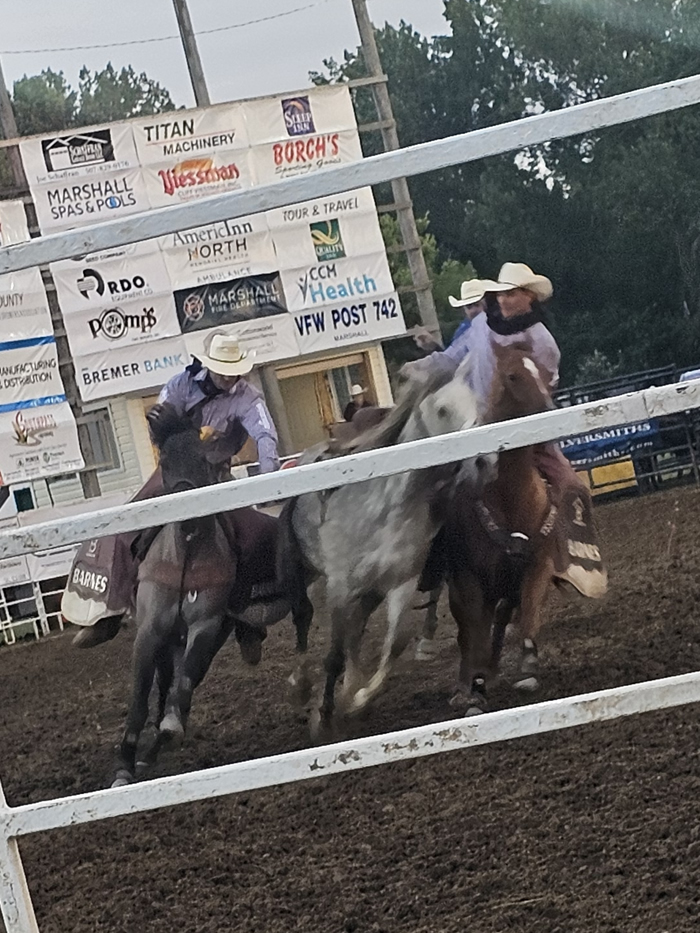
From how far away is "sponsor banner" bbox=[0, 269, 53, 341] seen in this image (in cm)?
218

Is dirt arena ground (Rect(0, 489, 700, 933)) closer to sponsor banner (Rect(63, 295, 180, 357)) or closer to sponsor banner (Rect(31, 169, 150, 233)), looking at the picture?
sponsor banner (Rect(63, 295, 180, 357))

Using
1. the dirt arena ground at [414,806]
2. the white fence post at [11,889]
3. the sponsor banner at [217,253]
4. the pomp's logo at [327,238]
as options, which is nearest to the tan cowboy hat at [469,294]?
the pomp's logo at [327,238]

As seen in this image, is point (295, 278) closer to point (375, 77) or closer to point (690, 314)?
point (375, 77)

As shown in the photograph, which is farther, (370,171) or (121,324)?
(121,324)

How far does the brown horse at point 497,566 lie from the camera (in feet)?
7.23

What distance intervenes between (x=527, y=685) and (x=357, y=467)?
0.55 metres

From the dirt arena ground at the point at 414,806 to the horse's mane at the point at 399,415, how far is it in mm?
357

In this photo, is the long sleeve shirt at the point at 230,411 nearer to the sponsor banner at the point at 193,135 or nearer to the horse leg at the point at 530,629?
the sponsor banner at the point at 193,135

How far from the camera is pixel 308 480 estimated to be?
2.05 metres

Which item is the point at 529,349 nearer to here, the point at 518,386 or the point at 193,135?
the point at 518,386

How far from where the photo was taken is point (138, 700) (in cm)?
229

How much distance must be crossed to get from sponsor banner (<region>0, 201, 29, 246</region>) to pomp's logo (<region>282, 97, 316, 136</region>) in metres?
0.49

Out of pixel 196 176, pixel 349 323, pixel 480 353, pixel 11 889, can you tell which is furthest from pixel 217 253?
pixel 11 889

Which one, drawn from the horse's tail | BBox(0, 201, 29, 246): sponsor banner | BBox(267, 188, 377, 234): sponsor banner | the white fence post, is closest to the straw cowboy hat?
BBox(267, 188, 377, 234): sponsor banner
